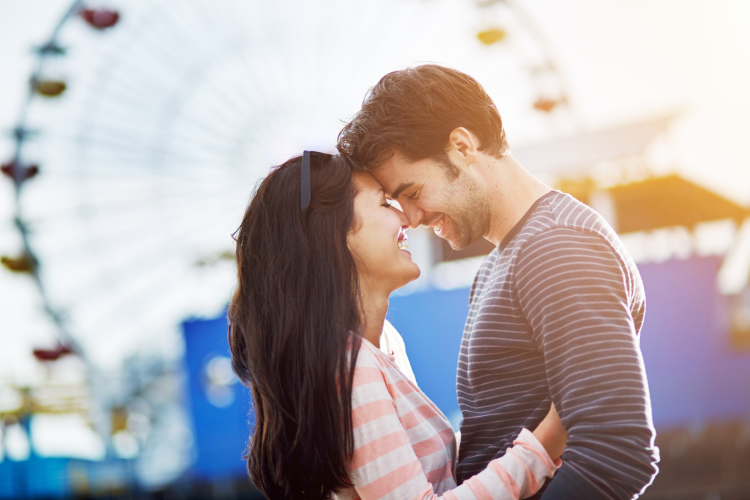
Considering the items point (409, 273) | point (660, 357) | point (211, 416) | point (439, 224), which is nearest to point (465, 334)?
point (409, 273)

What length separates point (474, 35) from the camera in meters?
12.7

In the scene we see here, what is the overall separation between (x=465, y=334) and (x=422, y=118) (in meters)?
0.62

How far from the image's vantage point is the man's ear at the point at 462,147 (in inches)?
79.4

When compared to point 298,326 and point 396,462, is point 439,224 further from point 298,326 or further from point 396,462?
point 396,462

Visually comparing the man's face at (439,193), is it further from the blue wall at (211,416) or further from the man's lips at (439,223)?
the blue wall at (211,416)

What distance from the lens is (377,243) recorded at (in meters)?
1.92

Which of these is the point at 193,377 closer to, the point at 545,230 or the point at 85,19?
the point at 85,19

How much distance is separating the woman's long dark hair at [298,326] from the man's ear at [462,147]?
0.99ft

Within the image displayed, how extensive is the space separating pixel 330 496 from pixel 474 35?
467 inches

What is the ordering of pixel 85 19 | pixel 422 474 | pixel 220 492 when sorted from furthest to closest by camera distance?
pixel 85 19, pixel 220 492, pixel 422 474

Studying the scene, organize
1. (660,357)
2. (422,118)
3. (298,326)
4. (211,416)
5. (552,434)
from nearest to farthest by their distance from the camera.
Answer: (552,434)
(298,326)
(422,118)
(660,357)
(211,416)

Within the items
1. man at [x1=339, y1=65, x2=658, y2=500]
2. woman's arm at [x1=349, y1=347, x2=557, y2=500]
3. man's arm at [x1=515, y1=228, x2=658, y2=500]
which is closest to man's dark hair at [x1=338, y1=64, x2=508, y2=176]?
man at [x1=339, y1=65, x2=658, y2=500]

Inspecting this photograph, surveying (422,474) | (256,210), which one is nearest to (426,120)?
(256,210)

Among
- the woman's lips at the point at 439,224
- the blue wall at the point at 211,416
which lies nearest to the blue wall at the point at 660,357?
the blue wall at the point at 211,416
